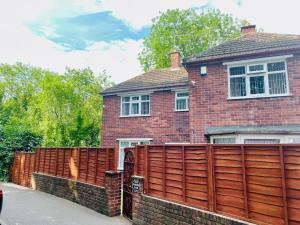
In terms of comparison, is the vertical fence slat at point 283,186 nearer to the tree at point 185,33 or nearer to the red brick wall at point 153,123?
the red brick wall at point 153,123

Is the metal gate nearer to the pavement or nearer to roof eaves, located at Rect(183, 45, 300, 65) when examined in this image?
the pavement

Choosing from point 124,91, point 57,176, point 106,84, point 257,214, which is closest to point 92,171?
point 57,176

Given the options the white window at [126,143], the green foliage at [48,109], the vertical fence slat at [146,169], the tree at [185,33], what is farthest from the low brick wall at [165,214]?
the tree at [185,33]

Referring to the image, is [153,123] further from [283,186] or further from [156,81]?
[283,186]

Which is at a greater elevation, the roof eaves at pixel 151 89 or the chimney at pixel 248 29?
the chimney at pixel 248 29

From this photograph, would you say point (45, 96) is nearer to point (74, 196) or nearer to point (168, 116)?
point (168, 116)

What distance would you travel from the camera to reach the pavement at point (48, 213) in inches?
284

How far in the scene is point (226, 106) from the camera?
11.5m

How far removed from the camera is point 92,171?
9.18 m

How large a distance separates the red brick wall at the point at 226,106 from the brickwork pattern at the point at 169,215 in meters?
5.76

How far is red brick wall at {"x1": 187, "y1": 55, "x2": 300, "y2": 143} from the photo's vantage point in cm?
1028

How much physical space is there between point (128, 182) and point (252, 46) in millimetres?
8571

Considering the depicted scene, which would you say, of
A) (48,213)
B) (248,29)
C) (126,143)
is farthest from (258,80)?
(48,213)

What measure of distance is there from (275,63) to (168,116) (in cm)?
685
